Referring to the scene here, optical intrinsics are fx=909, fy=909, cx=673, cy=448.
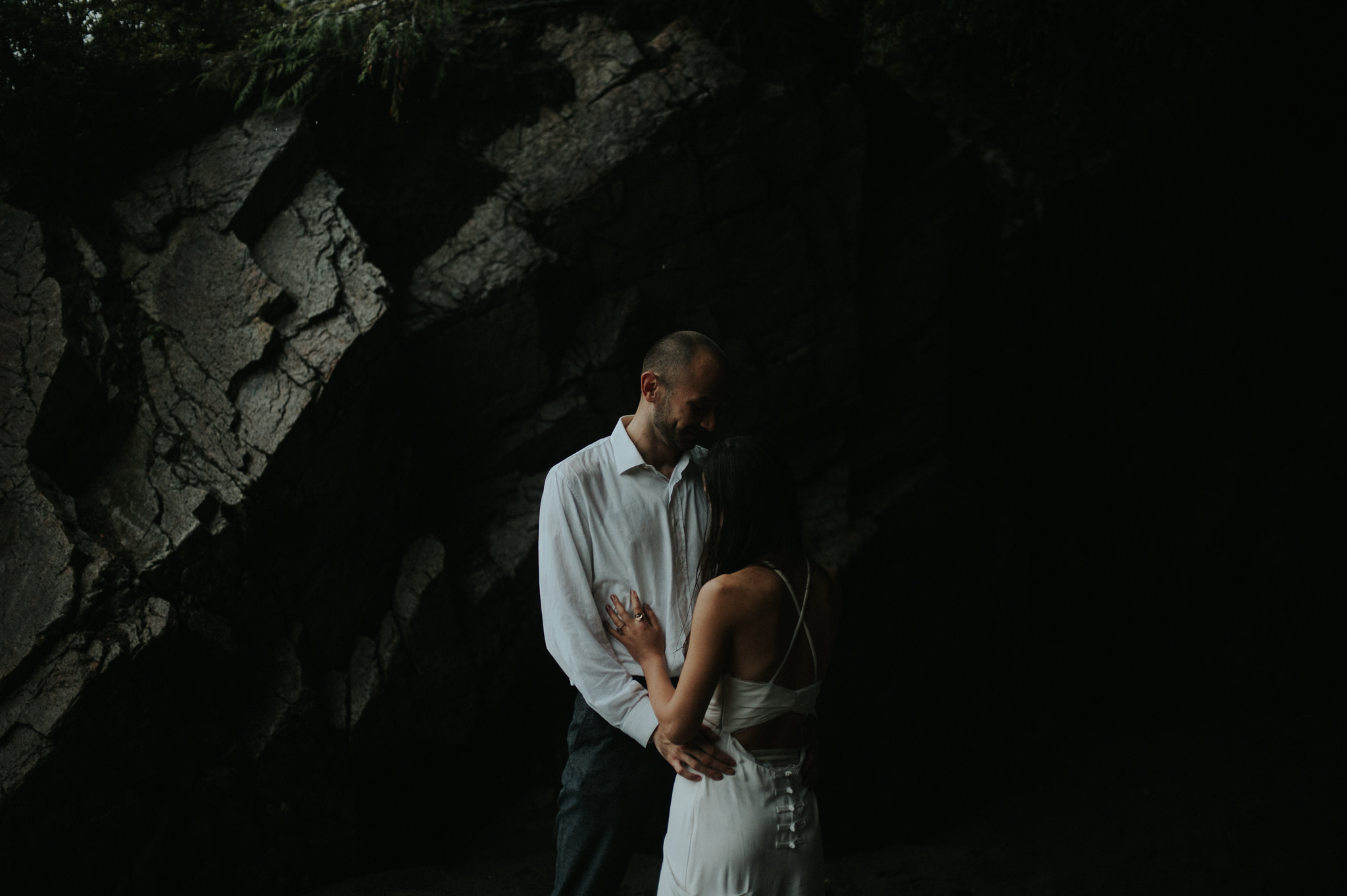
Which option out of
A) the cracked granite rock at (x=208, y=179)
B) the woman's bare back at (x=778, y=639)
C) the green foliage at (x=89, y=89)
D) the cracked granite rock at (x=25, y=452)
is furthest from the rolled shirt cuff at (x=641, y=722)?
the green foliage at (x=89, y=89)

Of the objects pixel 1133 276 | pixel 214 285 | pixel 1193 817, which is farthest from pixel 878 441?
pixel 214 285

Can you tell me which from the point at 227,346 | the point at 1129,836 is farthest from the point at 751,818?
the point at 1129,836

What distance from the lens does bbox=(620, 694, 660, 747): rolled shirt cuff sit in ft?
9.24

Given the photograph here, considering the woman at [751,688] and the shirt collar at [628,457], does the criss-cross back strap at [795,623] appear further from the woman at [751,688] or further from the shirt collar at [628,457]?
the shirt collar at [628,457]

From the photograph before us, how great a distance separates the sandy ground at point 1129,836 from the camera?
4.77 meters

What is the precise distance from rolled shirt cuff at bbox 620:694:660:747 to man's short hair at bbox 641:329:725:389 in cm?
104

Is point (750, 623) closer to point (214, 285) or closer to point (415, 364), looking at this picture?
point (415, 364)

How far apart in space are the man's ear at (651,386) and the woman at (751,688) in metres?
0.54

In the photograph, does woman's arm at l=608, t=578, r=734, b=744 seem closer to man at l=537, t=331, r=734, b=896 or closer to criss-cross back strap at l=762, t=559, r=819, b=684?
criss-cross back strap at l=762, t=559, r=819, b=684

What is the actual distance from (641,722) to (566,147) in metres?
3.39

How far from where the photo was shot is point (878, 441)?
5711 mm

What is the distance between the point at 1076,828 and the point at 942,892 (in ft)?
4.38

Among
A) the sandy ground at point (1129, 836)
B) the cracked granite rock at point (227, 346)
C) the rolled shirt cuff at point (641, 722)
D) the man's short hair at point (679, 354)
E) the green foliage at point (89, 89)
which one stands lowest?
the sandy ground at point (1129, 836)

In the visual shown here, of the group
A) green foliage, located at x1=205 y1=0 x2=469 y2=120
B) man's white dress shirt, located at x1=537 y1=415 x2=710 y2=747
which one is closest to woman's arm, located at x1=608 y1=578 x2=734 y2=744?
man's white dress shirt, located at x1=537 y1=415 x2=710 y2=747
